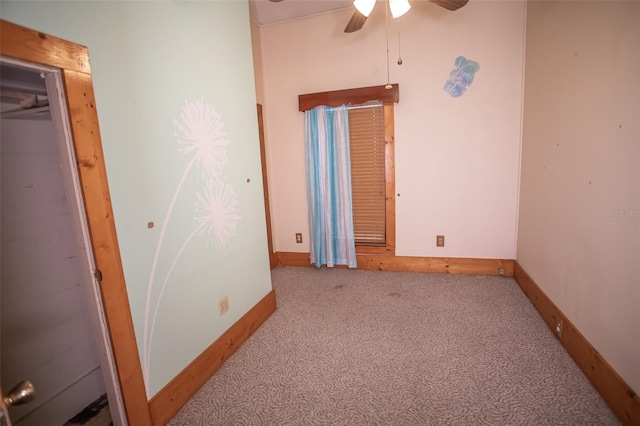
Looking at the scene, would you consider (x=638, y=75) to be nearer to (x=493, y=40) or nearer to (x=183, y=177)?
(x=493, y=40)

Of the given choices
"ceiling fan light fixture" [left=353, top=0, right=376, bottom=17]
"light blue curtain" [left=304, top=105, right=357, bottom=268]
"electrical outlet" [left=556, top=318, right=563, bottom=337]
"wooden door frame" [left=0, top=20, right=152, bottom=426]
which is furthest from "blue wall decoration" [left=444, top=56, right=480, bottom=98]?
"wooden door frame" [left=0, top=20, right=152, bottom=426]

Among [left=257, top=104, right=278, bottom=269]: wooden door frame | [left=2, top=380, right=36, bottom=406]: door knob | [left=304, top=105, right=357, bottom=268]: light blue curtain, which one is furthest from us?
[left=257, top=104, right=278, bottom=269]: wooden door frame

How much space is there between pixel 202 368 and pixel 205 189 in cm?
116

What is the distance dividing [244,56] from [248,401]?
2.46 metres

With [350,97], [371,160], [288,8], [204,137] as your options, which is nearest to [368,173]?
[371,160]

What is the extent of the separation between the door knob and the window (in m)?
3.25

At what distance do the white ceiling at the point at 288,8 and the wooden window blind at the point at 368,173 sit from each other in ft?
3.59

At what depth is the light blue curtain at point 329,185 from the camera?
3496mm

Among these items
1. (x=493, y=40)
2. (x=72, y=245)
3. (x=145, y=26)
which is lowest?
(x=72, y=245)

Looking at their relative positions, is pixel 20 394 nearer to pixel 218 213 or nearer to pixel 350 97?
pixel 218 213

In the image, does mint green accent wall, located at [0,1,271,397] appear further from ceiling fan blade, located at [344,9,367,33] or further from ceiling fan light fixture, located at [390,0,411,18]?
ceiling fan light fixture, located at [390,0,411,18]

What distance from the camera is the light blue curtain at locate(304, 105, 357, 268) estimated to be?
3496 mm

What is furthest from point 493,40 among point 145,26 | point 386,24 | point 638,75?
point 145,26

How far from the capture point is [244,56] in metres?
2.41
